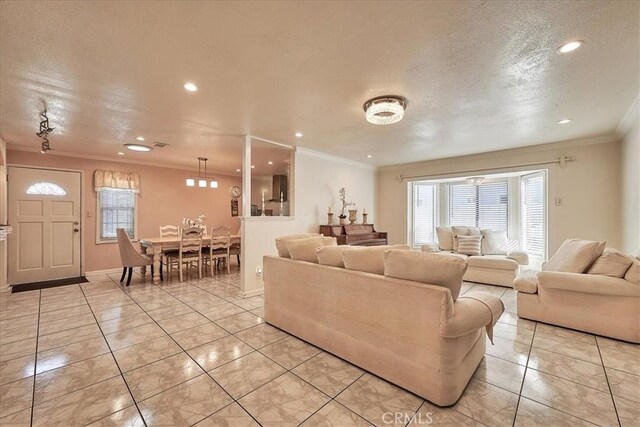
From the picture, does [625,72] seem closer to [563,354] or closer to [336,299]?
[563,354]

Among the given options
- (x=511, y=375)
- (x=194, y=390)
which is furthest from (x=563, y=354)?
(x=194, y=390)

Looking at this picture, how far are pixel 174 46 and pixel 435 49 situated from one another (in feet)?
6.18

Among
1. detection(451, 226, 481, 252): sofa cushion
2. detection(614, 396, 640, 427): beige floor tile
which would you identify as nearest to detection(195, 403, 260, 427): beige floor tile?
detection(614, 396, 640, 427): beige floor tile

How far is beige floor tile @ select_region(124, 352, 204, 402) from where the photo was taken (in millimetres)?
1887

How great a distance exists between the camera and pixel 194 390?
74.0 inches

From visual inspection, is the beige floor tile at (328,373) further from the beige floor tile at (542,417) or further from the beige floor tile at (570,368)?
the beige floor tile at (570,368)

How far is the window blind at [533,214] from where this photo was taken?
5.04 meters

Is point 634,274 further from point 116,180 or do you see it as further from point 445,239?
point 116,180

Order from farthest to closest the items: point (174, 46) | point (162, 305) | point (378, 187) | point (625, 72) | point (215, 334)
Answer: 1. point (378, 187)
2. point (162, 305)
3. point (215, 334)
4. point (625, 72)
5. point (174, 46)

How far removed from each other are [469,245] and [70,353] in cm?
588

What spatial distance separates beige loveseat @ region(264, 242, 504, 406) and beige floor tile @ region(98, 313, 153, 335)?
1.96 meters

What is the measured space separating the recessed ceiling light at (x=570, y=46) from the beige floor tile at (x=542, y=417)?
2.44m

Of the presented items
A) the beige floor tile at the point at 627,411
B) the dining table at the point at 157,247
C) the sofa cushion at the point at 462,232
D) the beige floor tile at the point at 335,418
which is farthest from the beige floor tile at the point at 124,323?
the sofa cushion at the point at 462,232

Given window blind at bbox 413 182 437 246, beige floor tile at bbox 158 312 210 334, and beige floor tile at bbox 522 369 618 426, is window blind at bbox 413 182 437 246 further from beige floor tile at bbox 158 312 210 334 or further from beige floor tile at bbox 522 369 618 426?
beige floor tile at bbox 158 312 210 334
